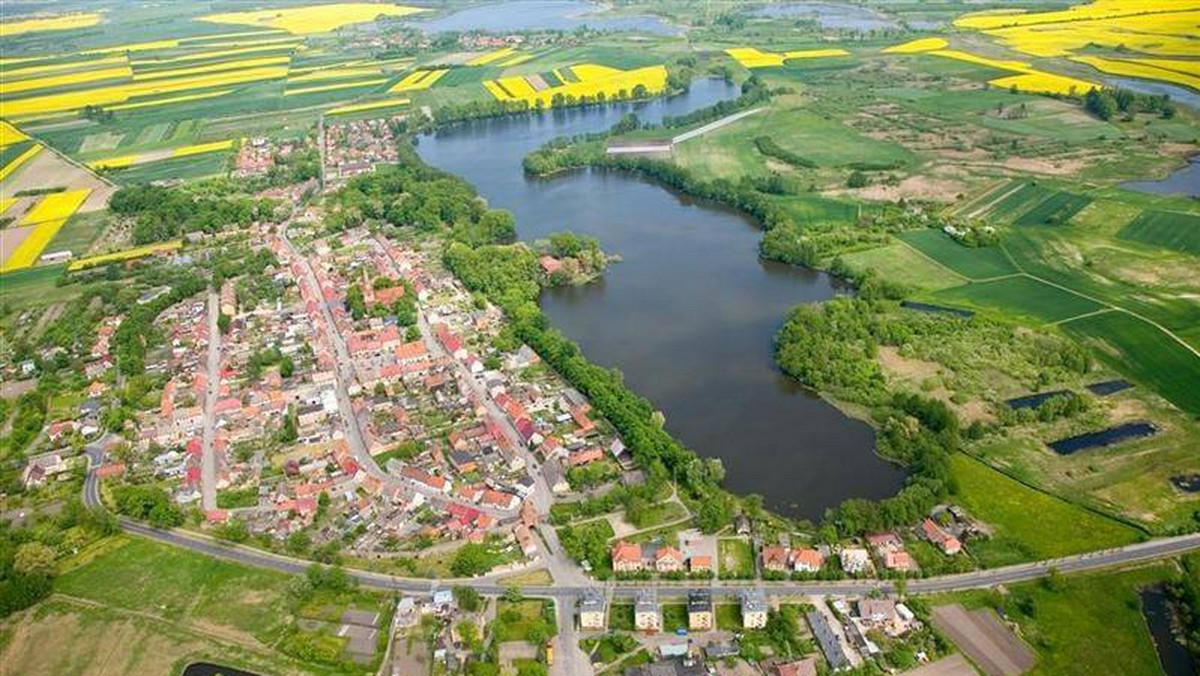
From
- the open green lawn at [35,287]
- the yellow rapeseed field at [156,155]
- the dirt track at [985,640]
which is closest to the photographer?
the dirt track at [985,640]

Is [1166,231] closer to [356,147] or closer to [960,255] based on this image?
[960,255]

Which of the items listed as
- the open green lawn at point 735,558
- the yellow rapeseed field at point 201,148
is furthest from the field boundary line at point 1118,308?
the yellow rapeseed field at point 201,148

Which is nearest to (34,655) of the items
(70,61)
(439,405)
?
(439,405)

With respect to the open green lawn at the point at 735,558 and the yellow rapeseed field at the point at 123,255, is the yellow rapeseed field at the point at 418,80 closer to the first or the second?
the yellow rapeseed field at the point at 123,255

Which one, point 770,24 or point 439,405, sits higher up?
point 770,24

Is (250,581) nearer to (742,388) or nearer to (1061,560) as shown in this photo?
(742,388)

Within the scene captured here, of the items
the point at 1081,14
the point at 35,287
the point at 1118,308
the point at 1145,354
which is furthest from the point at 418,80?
the point at 1081,14
